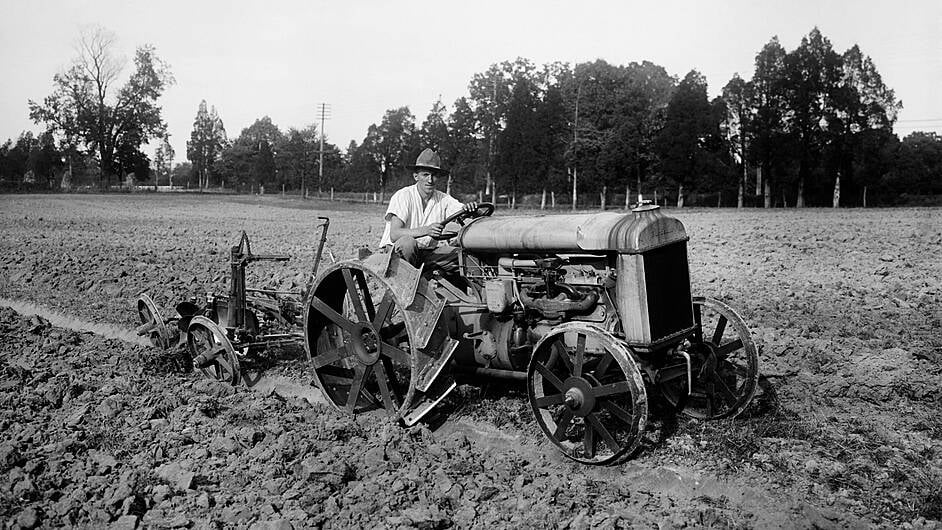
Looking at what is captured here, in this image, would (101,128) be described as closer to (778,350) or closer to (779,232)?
(779,232)

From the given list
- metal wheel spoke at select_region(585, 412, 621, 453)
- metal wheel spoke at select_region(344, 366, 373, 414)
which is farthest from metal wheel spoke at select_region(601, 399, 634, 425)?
metal wheel spoke at select_region(344, 366, 373, 414)

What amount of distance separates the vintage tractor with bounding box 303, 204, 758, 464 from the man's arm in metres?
0.15

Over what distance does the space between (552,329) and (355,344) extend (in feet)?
5.79

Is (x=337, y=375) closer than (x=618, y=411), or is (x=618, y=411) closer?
(x=618, y=411)

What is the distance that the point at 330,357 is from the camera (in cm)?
601

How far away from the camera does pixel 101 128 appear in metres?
63.7

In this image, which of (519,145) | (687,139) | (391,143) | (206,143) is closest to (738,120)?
(687,139)

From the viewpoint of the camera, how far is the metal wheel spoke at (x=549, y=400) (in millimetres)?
4789

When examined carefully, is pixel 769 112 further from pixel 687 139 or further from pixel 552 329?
pixel 552 329

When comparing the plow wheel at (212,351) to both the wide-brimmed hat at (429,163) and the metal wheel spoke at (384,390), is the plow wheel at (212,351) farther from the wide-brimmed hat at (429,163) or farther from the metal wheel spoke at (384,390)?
the wide-brimmed hat at (429,163)

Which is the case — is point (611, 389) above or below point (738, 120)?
below

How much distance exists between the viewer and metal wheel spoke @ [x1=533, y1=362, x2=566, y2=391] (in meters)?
4.78

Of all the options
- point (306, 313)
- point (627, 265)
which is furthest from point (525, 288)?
point (306, 313)

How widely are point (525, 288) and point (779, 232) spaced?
15.1m
